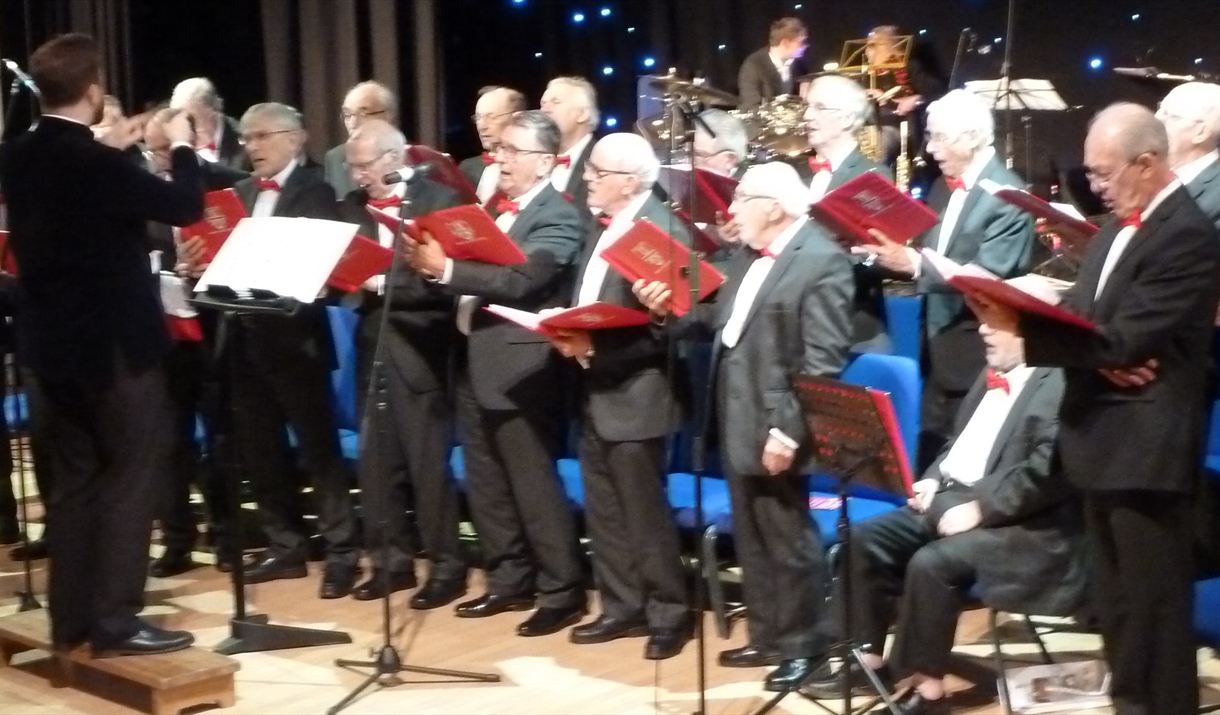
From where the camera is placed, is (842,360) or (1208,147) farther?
(1208,147)

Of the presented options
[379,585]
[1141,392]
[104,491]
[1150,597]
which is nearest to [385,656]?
[104,491]

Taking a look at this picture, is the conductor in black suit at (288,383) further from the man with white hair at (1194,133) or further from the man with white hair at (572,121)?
the man with white hair at (1194,133)

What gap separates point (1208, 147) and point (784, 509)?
1.74 metres

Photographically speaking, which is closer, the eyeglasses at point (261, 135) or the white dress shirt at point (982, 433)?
the white dress shirt at point (982, 433)

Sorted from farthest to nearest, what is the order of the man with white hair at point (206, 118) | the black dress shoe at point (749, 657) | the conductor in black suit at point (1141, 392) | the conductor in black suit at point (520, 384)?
the man with white hair at point (206, 118) → the conductor in black suit at point (520, 384) → the black dress shoe at point (749, 657) → the conductor in black suit at point (1141, 392)

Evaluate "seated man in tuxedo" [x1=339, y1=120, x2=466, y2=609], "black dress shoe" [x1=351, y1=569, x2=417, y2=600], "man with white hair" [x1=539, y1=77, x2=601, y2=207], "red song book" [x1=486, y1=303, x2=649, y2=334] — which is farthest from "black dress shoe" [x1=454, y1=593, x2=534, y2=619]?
"man with white hair" [x1=539, y1=77, x2=601, y2=207]

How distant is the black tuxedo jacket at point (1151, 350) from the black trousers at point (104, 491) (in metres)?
2.32

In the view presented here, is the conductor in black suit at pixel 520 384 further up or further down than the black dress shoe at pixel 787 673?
further up

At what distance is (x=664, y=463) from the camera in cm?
455

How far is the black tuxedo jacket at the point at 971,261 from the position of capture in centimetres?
467

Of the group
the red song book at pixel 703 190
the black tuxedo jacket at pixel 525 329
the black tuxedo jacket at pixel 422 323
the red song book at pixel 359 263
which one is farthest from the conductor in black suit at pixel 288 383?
the red song book at pixel 703 190

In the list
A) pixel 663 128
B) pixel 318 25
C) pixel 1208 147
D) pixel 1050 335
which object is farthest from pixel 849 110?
pixel 318 25

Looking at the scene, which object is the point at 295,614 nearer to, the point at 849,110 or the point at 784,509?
the point at 784,509

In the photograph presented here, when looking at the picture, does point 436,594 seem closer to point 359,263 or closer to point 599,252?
point 359,263
